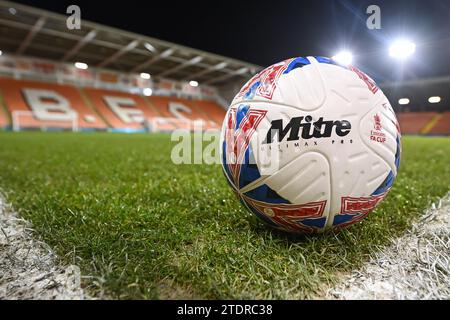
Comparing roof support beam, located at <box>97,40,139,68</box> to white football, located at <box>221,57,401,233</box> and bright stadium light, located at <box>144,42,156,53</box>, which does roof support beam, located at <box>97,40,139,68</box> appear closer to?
bright stadium light, located at <box>144,42,156,53</box>

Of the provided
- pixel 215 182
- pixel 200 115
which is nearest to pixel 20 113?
pixel 200 115

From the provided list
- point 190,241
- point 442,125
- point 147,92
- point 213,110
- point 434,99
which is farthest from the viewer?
point 213,110

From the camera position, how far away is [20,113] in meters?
20.7

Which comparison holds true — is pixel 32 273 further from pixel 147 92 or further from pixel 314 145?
pixel 147 92

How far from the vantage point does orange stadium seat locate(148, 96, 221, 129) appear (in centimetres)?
2940

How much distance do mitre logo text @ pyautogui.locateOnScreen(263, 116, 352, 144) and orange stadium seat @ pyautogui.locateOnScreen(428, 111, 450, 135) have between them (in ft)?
101

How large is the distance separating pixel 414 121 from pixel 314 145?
109 ft

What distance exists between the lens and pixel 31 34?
19359 mm

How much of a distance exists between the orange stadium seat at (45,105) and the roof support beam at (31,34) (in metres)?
2.72

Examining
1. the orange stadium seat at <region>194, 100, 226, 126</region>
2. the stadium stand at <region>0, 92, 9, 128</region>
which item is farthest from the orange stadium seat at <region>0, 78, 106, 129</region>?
the orange stadium seat at <region>194, 100, 226, 126</region>

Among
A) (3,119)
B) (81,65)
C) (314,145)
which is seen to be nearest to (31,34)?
(3,119)

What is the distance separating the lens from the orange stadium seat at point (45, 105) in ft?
69.5

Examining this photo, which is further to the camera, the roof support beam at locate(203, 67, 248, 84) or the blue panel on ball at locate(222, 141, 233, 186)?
the roof support beam at locate(203, 67, 248, 84)

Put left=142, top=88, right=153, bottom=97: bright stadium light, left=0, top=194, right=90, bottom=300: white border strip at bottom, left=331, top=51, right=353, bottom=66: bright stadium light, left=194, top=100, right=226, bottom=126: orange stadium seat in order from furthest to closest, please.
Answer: left=194, top=100, right=226, bottom=126: orange stadium seat, left=142, top=88, right=153, bottom=97: bright stadium light, left=331, top=51, right=353, bottom=66: bright stadium light, left=0, top=194, right=90, bottom=300: white border strip at bottom
